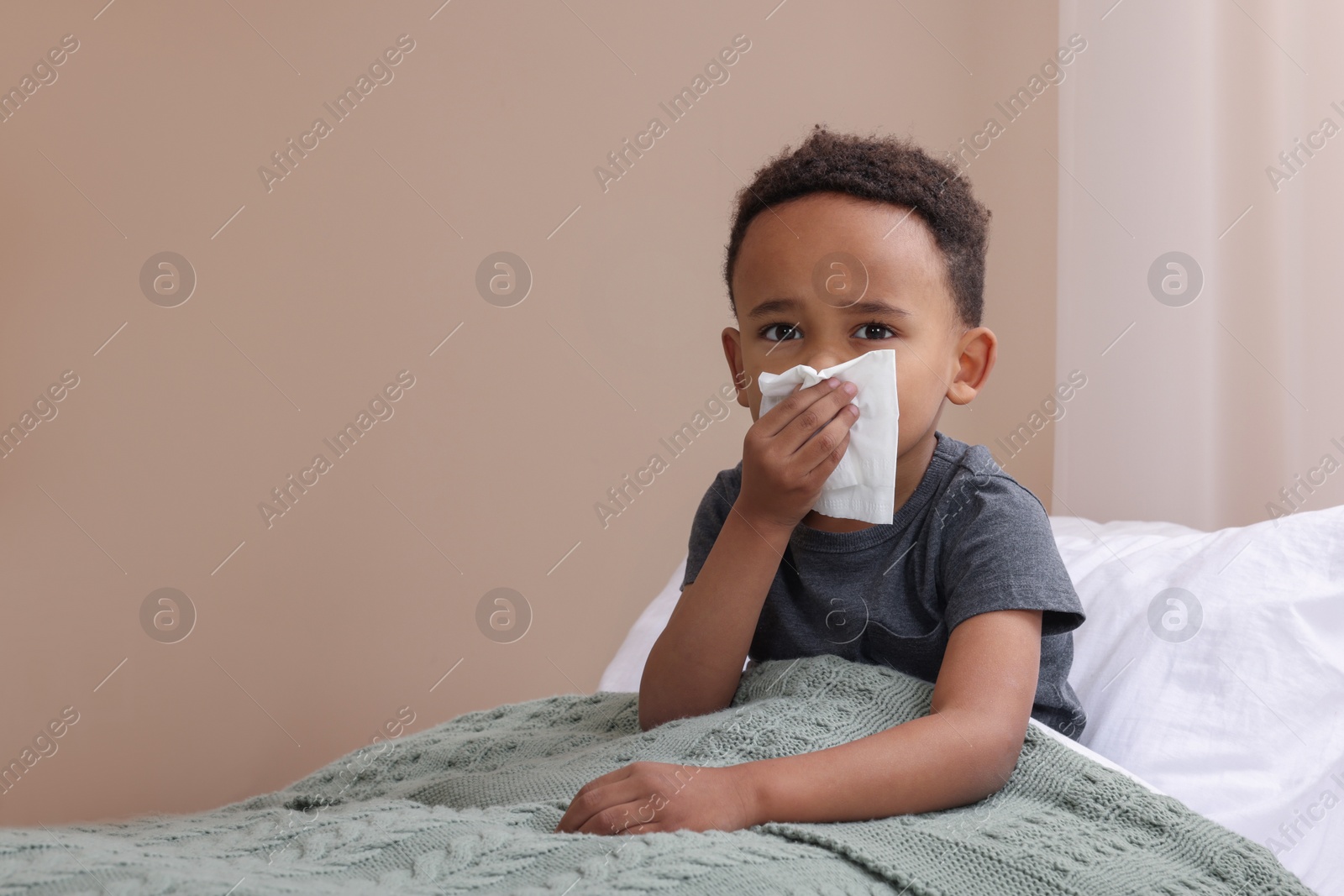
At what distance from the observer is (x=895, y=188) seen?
980 mm

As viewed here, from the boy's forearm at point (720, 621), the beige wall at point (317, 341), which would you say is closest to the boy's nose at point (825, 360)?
the boy's forearm at point (720, 621)

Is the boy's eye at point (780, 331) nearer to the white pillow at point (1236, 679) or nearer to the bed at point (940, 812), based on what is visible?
the bed at point (940, 812)

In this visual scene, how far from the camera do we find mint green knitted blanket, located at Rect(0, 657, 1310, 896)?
1.84 feet

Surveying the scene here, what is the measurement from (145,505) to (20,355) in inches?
17.7

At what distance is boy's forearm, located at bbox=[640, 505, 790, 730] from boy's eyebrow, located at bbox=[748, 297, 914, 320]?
194 mm

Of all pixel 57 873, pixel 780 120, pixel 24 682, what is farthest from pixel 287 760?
pixel 57 873

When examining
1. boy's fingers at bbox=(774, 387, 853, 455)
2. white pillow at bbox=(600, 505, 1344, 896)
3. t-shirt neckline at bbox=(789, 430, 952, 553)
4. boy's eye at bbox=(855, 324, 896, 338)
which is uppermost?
boy's eye at bbox=(855, 324, 896, 338)

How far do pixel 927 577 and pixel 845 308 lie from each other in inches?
10.3

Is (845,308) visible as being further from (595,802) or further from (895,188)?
(595,802)

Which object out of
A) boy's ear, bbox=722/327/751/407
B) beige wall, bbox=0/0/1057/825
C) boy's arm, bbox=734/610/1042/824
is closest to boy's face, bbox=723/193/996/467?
boy's ear, bbox=722/327/751/407

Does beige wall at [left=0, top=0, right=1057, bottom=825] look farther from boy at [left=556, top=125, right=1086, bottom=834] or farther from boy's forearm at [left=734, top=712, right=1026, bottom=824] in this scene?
boy's forearm at [left=734, top=712, right=1026, bottom=824]

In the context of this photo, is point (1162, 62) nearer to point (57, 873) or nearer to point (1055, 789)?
point (1055, 789)

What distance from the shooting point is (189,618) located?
239cm

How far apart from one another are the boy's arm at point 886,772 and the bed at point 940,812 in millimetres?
25
